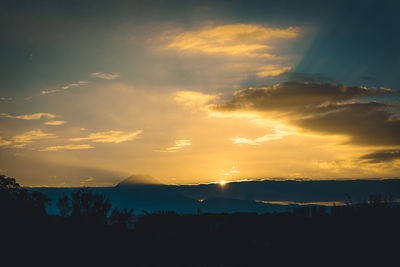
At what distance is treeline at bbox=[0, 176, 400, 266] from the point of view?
54.2 ft

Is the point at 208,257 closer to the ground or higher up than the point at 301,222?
closer to the ground

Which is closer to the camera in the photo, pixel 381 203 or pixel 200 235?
pixel 381 203

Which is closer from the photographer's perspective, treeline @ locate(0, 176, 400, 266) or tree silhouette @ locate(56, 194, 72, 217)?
treeline @ locate(0, 176, 400, 266)

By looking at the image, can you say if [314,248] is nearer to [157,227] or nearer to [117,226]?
[157,227]

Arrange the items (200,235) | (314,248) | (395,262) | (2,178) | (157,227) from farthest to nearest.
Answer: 1. (2,178)
2. (157,227)
3. (200,235)
4. (314,248)
5. (395,262)

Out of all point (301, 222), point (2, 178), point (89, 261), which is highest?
point (2, 178)

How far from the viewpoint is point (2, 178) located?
38.1 metres

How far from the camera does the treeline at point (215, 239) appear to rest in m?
16.5

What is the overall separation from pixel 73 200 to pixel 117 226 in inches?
413

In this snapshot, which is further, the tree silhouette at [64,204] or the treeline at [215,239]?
the tree silhouette at [64,204]

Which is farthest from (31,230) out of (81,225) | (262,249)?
(262,249)

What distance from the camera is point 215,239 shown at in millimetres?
19859

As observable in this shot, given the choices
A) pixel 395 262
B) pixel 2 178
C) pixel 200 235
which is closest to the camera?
pixel 395 262

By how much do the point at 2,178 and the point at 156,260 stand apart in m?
26.3
